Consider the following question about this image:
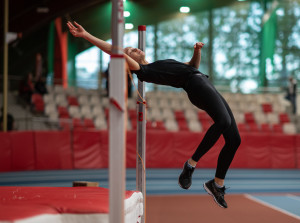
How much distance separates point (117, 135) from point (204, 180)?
31.5 feet

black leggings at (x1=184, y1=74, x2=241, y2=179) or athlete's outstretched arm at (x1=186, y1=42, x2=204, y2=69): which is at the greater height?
athlete's outstretched arm at (x1=186, y1=42, x2=204, y2=69)

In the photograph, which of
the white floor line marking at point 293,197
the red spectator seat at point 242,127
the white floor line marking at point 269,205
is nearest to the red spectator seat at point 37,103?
the red spectator seat at point 242,127

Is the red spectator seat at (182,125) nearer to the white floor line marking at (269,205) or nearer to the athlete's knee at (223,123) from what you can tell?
the white floor line marking at (269,205)

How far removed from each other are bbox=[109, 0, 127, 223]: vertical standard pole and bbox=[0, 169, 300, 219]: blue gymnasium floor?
556cm

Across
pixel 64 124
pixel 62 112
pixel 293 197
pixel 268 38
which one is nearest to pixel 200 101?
pixel 293 197

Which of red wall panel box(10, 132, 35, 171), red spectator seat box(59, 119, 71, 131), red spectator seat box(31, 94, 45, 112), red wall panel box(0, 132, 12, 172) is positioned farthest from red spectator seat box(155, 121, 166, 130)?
red wall panel box(0, 132, 12, 172)

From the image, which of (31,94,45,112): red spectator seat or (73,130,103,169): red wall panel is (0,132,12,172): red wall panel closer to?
(73,130,103,169): red wall panel

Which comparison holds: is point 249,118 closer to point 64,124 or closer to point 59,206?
point 64,124

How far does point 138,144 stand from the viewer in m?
5.26

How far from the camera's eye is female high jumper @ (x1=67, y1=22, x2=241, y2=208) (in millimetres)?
4156

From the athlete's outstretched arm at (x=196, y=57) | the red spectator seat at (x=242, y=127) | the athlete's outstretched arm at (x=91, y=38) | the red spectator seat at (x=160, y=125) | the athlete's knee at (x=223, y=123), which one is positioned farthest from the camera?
the red spectator seat at (x=242, y=127)

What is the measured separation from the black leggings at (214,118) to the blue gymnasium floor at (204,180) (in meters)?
3.95

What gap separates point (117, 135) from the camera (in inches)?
117

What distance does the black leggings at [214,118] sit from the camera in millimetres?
4145
